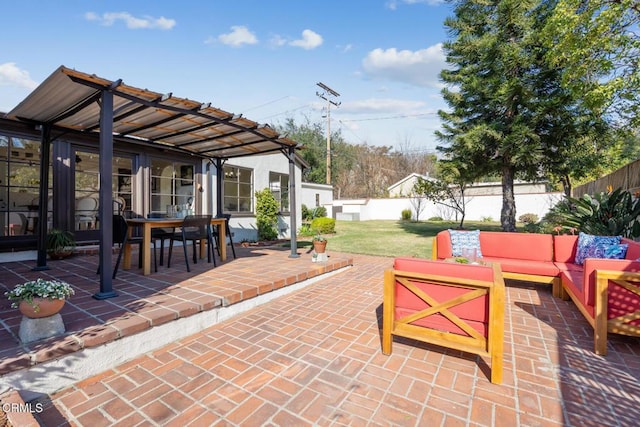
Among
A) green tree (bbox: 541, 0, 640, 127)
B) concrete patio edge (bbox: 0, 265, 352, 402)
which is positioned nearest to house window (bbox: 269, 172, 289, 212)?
concrete patio edge (bbox: 0, 265, 352, 402)

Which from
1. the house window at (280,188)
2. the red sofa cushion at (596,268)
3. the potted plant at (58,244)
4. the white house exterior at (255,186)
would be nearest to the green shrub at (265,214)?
the white house exterior at (255,186)

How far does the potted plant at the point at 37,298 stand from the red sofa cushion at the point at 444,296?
2643mm

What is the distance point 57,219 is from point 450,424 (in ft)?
22.0

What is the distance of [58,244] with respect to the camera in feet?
16.7

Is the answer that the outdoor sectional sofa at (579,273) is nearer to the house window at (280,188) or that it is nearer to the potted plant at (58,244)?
the potted plant at (58,244)

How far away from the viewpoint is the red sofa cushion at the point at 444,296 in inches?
90.4

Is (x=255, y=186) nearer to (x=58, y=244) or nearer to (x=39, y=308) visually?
(x=58, y=244)

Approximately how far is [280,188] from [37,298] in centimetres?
883

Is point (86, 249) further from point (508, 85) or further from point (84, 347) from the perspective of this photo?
point (508, 85)

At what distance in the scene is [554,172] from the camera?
947 cm

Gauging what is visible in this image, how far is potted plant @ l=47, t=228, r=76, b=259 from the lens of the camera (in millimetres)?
5055

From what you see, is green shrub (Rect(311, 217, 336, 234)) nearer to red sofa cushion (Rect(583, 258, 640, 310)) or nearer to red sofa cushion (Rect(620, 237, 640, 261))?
red sofa cushion (Rect(620, 237, 640, 261))

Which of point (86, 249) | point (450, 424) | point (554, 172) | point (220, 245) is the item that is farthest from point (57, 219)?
point (554, 172)

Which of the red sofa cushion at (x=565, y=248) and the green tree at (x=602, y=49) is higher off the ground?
the green tree at (x=602, y=49)
